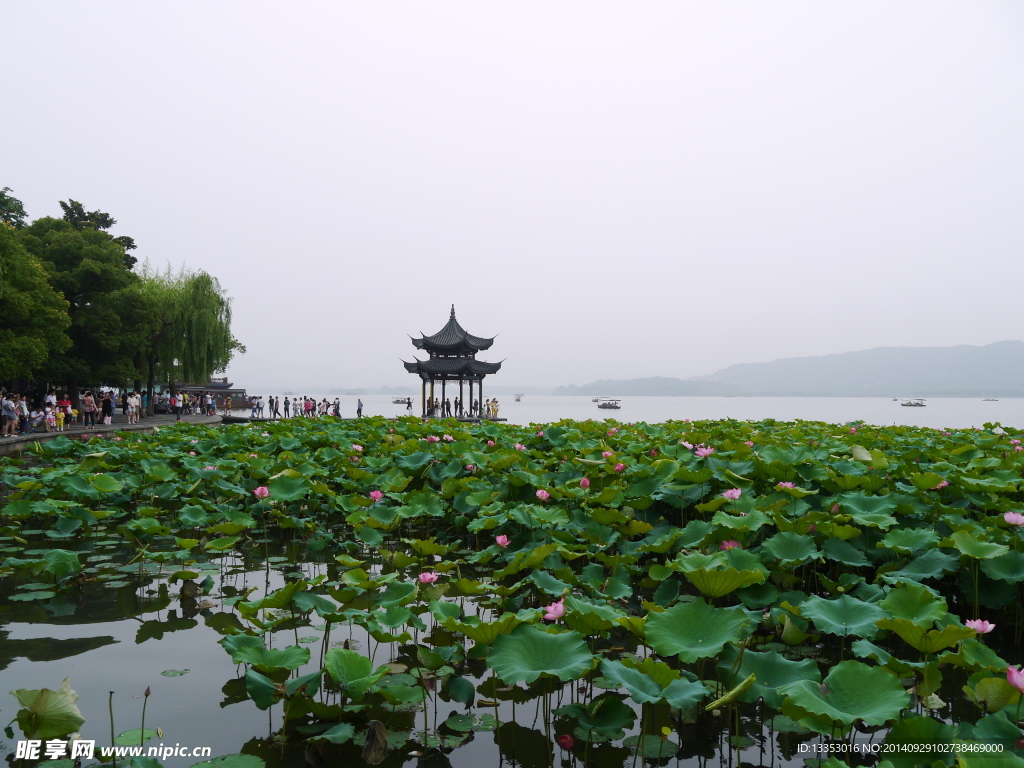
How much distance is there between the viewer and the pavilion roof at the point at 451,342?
26828mm

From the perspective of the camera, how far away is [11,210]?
24.4 m

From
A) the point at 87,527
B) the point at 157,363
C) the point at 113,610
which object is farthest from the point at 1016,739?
the point at 157,363

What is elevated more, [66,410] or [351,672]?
[66,410]

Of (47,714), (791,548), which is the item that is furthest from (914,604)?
(47,714)

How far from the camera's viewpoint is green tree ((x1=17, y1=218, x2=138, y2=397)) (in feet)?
66.4

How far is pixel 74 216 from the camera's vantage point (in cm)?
2719

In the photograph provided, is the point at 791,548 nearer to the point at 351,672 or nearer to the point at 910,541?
the point at 910,541

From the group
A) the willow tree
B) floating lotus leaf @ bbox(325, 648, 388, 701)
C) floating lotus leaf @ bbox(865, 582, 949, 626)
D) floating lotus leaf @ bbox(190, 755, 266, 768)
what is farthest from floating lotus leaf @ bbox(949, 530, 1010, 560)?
the willow tree

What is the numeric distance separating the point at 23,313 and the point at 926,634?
19.8m

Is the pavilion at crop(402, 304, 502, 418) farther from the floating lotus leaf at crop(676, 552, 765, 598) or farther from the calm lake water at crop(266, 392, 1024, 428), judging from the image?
the floating lotus leaf at crop(676, 552, 765, 598)

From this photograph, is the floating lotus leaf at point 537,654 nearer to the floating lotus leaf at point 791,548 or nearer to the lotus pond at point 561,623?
the lotus pond at point 561,623

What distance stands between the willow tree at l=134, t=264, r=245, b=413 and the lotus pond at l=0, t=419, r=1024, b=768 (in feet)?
76.2

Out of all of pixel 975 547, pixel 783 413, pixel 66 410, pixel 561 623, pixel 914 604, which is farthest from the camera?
pixel 783 413

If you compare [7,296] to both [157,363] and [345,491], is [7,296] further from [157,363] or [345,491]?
[345,491]
